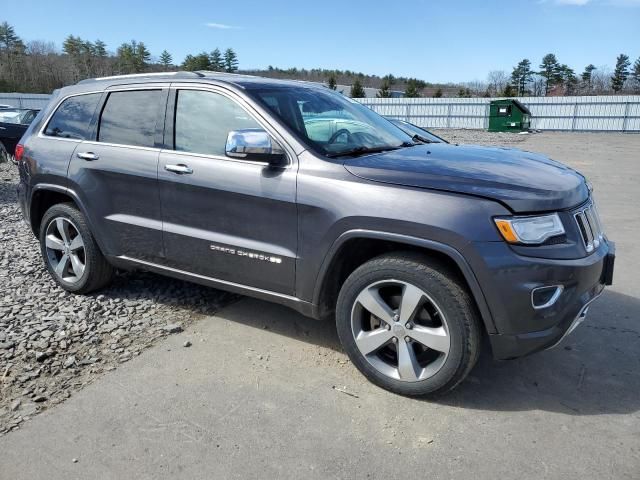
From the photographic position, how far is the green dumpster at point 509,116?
29547 millimetres

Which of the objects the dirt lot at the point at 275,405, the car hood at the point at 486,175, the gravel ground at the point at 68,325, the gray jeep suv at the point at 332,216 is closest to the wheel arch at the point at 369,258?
the gray jeep suv at the point at 332,216

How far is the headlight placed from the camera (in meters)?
2.79

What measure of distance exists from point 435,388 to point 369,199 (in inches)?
44.9

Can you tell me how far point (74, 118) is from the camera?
15.1 feet

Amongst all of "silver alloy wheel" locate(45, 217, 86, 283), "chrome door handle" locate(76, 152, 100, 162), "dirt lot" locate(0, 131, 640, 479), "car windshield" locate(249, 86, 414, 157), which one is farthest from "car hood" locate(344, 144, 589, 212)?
"silver alloy wheel" locate(45, 217, 86, 283)

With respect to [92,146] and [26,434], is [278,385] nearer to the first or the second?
[26,434]

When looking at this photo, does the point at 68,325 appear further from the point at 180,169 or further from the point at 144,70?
the point at 144,70

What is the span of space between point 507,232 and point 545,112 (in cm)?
3334

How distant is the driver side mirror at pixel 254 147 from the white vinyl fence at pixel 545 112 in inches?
1173

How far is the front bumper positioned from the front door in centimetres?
125

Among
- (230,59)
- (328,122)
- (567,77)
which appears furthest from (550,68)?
(328,122)

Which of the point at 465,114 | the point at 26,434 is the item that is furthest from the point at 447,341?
the point at 465,114

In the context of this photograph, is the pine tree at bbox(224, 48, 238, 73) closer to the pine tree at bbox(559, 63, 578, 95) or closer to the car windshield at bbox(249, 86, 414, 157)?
the pine tree at bbox(559, 63, 578, 95)

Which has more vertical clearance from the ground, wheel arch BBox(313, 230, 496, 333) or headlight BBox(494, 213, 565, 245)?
headlight BBox(494, 213, 565, 245)
